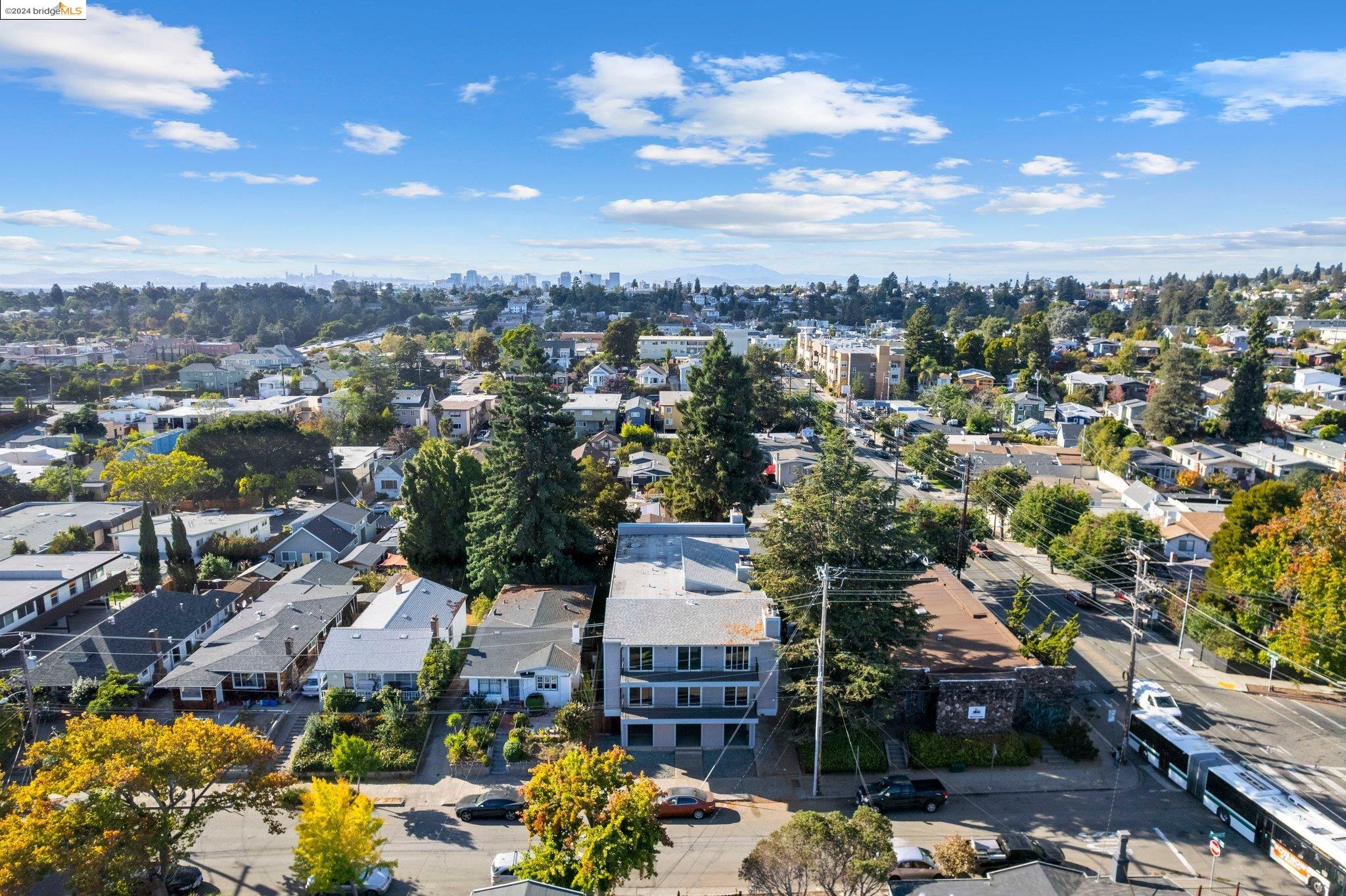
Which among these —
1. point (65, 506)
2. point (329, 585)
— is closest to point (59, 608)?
point (329, 585)

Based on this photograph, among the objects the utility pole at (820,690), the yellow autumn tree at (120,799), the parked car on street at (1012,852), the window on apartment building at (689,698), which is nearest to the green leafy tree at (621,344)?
the window on apartment building at (689,698)

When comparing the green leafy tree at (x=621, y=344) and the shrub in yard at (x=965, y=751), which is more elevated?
the green leafy tree at (x=621, y=344)

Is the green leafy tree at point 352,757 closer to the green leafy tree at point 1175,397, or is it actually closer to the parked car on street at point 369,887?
the parked car on street at point 369,887

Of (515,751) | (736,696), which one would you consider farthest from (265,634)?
(736,696)

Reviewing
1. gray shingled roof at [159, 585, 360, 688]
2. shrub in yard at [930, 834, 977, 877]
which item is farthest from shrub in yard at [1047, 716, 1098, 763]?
gray shingled roof at [159, 585, 360, 688]

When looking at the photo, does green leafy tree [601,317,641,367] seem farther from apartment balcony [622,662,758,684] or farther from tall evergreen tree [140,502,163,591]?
apartment balcony [622,662,758,684]

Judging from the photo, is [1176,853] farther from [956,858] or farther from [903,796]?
Answer: [903,796]
